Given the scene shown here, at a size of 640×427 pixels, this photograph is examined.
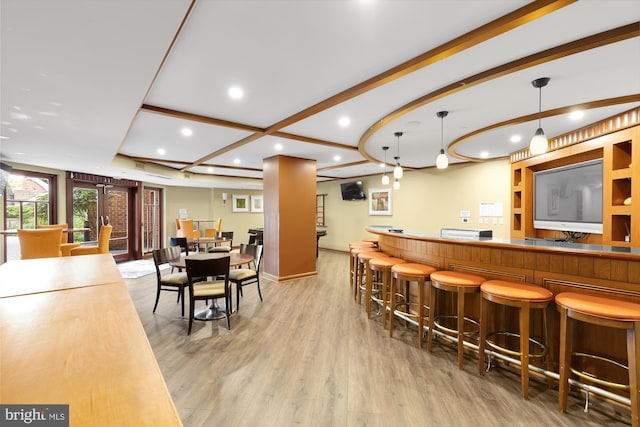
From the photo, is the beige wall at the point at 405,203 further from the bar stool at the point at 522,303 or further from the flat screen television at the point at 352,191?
the bar stool at the point at 522,303

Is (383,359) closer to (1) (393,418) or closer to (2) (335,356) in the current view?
(2) (335,356)

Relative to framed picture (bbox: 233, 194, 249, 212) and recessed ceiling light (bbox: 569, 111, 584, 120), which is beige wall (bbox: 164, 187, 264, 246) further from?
recessed ceiling light (bbox: 569, 111, 584, 120)

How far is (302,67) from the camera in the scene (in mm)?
2359

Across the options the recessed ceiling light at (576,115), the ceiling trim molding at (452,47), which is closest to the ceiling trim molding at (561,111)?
the recessed ceiling light at (576,115)

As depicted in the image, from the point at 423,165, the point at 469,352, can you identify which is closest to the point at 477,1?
the point at 469,352

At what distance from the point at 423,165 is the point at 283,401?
6236 mm

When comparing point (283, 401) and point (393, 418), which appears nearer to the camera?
point (393, 418)

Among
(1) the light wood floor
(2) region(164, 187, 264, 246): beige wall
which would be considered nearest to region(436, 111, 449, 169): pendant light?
(1) the light wood floor

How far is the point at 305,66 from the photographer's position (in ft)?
7.69

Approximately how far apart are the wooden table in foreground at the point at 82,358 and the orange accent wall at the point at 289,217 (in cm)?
Answer: 413

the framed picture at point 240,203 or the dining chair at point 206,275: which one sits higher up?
the framed picture at point 240,203

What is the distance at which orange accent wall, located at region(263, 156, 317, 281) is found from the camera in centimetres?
550

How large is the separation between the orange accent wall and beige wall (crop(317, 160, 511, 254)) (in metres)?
3.28

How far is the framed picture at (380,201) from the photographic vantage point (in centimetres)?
833
